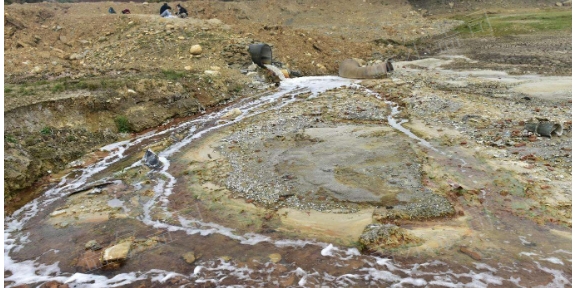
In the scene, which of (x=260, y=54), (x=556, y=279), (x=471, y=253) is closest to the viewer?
(x=556, y=279)

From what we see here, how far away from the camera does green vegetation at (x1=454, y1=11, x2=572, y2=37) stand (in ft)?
93.1

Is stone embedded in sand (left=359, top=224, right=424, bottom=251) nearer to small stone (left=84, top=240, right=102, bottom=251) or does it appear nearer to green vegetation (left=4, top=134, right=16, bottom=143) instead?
small stone (left=84, top=240, right=102, bottom=251)

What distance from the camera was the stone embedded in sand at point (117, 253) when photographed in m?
5.90

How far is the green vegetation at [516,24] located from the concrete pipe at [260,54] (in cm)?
1843

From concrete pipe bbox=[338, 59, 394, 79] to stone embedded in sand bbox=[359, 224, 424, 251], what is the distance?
1347cm

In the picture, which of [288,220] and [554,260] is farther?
[288,220]

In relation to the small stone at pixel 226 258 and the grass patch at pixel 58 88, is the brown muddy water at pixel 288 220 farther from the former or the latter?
the grass patch at pixel 58 88

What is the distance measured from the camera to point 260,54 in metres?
19.3

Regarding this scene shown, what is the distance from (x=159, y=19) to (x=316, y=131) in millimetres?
15354

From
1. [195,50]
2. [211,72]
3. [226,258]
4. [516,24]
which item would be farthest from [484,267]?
[516,24]

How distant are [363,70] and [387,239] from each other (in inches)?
551

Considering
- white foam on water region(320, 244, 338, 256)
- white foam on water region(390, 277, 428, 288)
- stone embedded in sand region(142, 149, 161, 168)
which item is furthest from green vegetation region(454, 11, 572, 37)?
white foam on water region(390, 277, 428, 288)

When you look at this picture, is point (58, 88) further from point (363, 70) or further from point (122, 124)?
point (363, 70)

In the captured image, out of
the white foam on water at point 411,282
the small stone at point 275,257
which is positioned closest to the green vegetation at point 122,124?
the small stone at point 275,257
